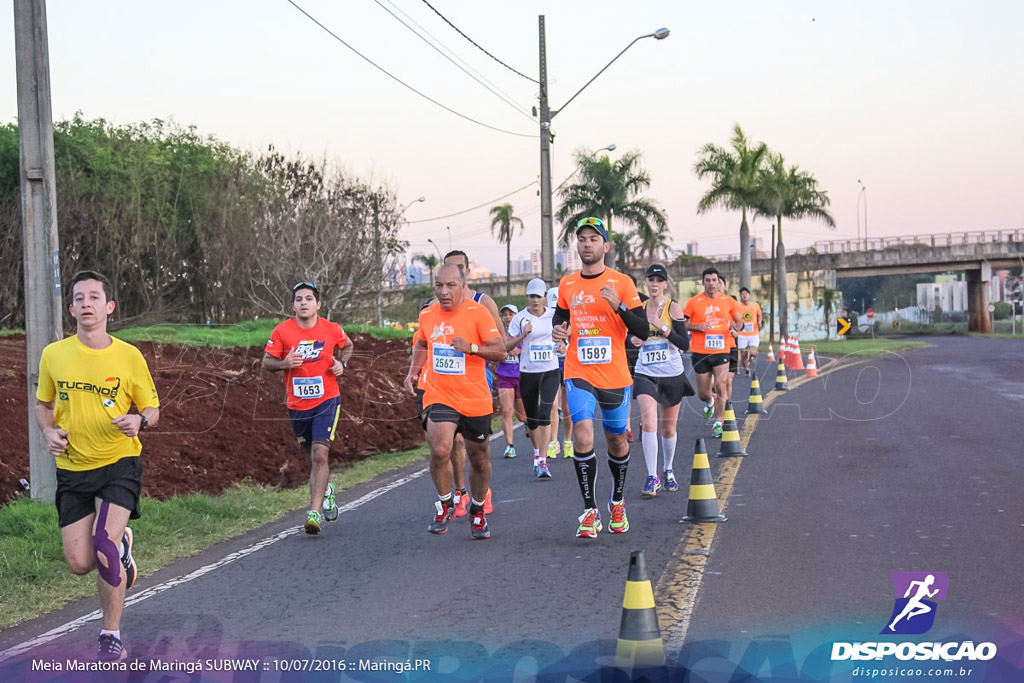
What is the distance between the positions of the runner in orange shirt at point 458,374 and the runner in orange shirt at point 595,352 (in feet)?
2.02

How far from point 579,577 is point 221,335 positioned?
1956cm

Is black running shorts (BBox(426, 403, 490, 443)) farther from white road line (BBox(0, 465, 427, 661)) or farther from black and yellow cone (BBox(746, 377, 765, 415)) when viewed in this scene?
black and yellow cone (BBox(746, 377, 765, 415))

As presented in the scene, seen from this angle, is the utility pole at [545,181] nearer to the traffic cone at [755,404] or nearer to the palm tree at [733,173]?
the traffic cone at [755,404]

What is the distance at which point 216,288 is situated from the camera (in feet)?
131

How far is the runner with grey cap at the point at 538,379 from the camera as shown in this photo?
39.4 ft

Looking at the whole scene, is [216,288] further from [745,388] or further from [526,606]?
[526,606]

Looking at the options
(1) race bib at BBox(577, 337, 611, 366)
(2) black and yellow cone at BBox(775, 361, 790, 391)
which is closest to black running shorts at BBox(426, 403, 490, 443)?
(1) race bib at BBox(577, 337, 611, 366)

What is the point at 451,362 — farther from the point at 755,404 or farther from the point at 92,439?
the point at 755,404

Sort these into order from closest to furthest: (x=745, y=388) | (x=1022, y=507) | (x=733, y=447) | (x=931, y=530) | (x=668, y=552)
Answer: (x=668, y=552) < (x=931, y=530) < (x=1022, y=507) < (x=733, y=447) < (x=745, y=388)

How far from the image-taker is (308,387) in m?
9.38

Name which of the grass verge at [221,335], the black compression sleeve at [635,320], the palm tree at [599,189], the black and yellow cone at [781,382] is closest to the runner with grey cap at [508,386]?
the black compression sleeve at [635,320]

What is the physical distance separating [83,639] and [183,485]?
5771 millimetres

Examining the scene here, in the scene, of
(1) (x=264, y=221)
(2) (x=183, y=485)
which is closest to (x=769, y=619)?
(2) (x=183, y=485)

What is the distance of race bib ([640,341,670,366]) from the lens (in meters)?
11.0
